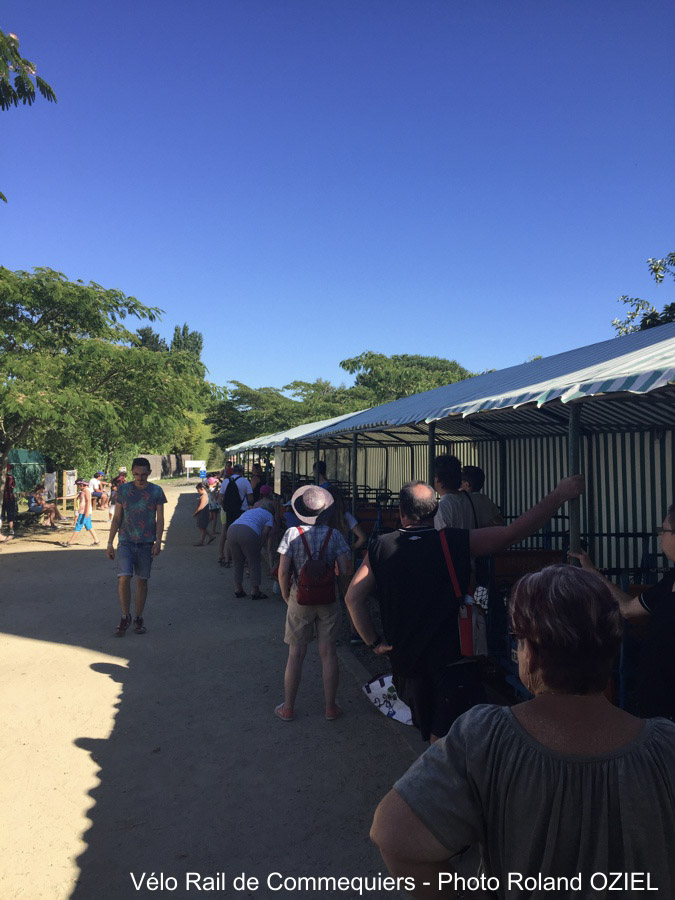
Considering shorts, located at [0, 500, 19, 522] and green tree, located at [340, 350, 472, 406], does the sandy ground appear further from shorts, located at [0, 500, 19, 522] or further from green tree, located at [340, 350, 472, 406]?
green tree, located at [340, 350, 472, 406]

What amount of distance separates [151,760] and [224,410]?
34569mm

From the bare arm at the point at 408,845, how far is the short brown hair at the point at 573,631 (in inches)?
14.1

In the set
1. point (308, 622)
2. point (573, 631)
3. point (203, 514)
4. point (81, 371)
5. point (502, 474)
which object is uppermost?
point (81, 371)

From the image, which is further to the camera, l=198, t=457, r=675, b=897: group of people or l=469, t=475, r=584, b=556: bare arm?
l=469, t=475, r=584, b=556: bare arm

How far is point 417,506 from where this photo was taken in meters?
2.75

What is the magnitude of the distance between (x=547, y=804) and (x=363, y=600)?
5.92 feet

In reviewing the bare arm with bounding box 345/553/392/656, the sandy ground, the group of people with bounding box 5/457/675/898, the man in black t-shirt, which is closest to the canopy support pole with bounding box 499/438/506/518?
the sandy ground

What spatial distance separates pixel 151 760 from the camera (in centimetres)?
365

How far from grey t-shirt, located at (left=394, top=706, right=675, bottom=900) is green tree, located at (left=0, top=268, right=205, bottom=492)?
1133 cm

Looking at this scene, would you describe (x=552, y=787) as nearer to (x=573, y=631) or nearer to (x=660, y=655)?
(x=573, y=631)

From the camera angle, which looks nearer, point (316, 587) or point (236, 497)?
point (316, 587)

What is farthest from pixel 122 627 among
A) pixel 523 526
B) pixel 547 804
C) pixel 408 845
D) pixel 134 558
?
pixel 547 804

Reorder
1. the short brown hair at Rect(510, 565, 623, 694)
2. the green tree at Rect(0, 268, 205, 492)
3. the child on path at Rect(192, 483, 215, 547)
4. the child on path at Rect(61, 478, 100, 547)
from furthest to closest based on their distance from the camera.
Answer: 1. the child on path at Rect(192, 483, 215, 547)
2. the child on path at Rect(61, 478, 100, 547)
3. the green tree at Rect(0, 268, 205, 492)
4. the short brown hair at Rect(510, 565, 623, 694)

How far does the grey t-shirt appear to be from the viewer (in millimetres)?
1022
